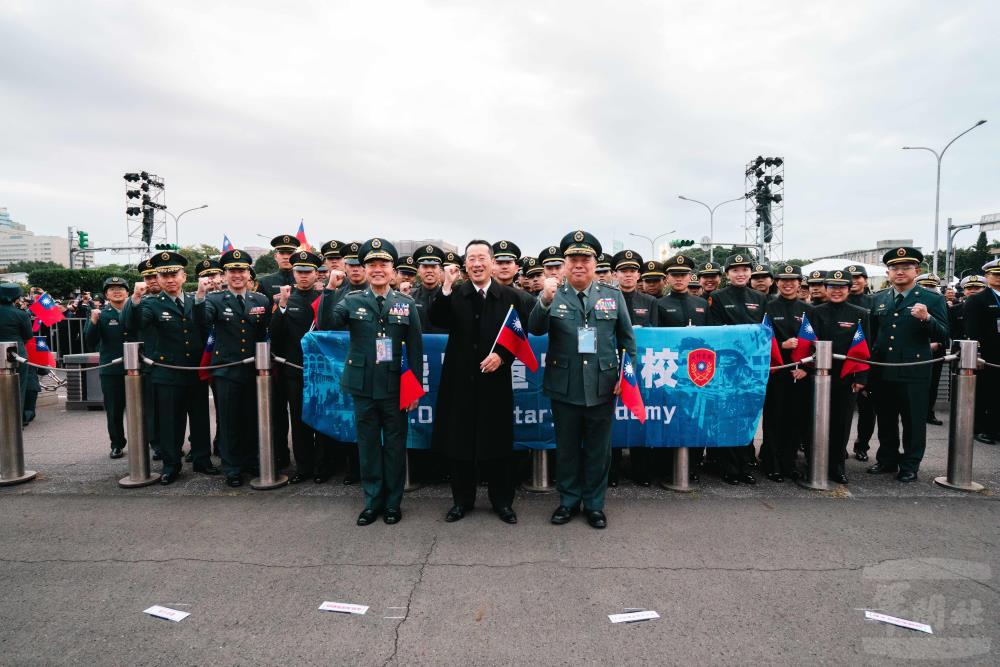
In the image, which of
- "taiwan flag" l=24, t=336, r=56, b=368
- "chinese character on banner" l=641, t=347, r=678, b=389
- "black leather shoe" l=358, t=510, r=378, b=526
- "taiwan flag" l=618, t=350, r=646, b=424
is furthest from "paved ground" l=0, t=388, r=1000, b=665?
"taiwan flag" l=24, t=336, r=56, b=368

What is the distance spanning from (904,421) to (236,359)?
6.60 meters

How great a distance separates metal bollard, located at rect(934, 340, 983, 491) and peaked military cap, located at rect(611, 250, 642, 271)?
296cm

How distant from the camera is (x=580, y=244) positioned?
14.2 ft

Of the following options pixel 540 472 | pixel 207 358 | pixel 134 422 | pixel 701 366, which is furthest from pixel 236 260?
pixel 701 366

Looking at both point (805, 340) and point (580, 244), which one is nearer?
point (580, 244)

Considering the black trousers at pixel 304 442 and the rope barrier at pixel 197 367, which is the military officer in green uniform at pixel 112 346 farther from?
the black trousers at pixel 304 442

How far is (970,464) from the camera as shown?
5.05 m

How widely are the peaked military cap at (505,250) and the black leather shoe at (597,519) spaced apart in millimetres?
2456

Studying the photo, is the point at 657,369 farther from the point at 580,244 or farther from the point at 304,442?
the point at 304,442

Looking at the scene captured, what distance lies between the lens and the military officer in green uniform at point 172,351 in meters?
5.50

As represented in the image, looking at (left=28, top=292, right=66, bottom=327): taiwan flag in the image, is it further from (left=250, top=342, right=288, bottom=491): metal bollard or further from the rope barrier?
(left=250, top=342, right=288, bottom=491): metal bollard

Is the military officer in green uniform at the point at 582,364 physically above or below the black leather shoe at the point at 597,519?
above

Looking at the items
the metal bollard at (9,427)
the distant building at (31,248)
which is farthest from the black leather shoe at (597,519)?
the distant building at (31,248)

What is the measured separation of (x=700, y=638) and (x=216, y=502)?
400 centimetres
